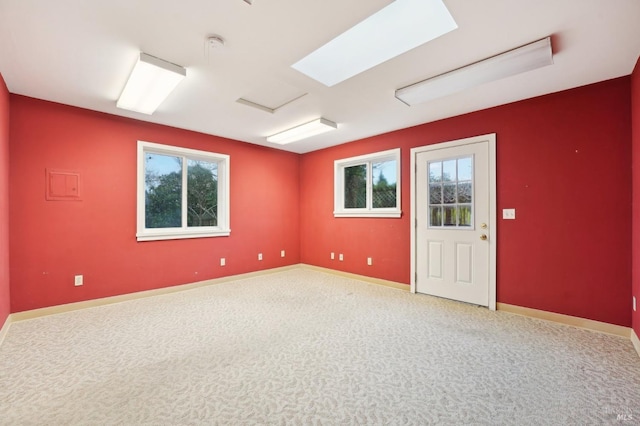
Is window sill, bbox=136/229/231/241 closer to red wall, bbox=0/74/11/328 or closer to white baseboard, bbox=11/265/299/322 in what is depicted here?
white baseboard, bbox=11/265/299/322

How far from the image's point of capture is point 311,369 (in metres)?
2.09

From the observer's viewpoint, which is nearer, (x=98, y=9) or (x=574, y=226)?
(x=98, y=9)

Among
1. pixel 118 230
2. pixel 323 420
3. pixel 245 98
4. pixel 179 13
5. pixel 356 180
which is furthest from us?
pixel 356 180

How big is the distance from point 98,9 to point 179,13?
1.68 ft

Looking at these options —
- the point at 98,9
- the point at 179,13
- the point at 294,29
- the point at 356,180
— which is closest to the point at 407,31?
the point at 294,29

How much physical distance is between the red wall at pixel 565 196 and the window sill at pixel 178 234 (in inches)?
150

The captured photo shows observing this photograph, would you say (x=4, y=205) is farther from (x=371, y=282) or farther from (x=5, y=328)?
(x=371, y=282)

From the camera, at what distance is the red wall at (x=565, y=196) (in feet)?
8.77

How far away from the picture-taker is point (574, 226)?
2.90m

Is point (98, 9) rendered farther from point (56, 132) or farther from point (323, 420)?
point (323, 420)

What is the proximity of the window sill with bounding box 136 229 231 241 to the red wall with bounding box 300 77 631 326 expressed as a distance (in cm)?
381

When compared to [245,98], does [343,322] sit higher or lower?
lower

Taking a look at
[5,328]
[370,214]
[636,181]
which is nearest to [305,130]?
[370,214]

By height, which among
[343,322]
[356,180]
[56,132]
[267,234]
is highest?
[56,132]
